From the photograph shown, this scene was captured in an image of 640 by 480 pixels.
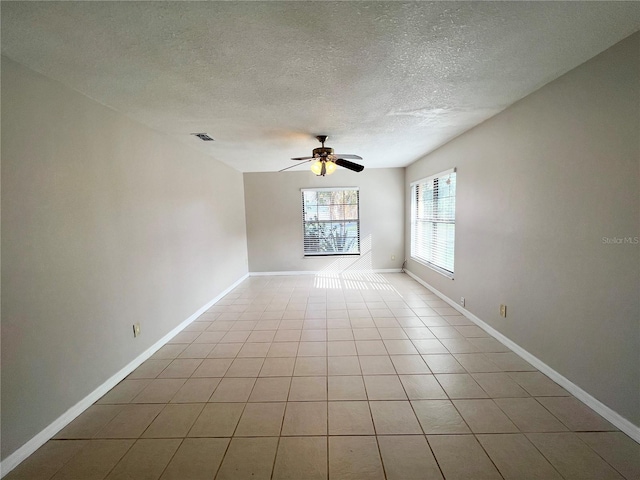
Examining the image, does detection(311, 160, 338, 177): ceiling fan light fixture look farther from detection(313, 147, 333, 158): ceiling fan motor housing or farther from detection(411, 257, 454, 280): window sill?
detection(411, 257, 454, 280): window sill

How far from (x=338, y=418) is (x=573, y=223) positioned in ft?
6.90

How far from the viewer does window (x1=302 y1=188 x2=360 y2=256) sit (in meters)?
5.56

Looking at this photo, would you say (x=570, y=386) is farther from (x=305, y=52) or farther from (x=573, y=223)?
(x=305, y=52)

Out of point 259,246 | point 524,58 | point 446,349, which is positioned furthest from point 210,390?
point 259,246

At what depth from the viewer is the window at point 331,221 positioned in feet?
18.2

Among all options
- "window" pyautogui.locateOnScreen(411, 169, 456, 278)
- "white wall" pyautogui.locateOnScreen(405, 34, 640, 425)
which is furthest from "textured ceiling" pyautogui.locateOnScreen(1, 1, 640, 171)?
"window" pyautogui.locateOnScreen(411, 169, 456, 278)

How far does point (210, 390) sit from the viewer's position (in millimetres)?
1994

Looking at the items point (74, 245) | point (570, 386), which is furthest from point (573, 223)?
point (74, 245)

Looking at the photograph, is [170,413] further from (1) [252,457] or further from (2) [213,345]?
(2) [213,345]

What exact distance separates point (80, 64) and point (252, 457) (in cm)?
252

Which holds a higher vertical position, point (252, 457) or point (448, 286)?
point (448, 286)

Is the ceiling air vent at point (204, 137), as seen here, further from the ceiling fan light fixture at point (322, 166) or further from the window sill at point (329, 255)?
the window sill at point (329, 255)

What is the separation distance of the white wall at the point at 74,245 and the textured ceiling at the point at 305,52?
27cm

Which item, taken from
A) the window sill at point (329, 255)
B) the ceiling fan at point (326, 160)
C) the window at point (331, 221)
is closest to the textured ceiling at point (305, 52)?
the ceiling fan at point (326, 160)
